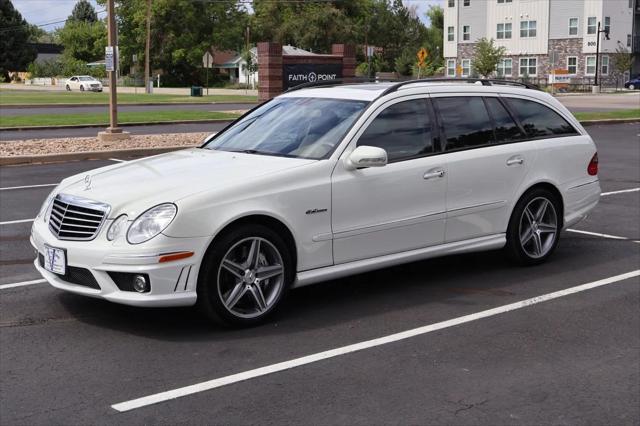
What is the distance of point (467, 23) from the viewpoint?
8256 centimetres

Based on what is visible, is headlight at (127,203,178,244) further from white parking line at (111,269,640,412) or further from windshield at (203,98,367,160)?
windshield at (203,98,367,160)

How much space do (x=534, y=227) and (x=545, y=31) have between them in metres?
72.8

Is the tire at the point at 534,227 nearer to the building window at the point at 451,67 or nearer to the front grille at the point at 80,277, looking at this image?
the front grille at the point at 80,277

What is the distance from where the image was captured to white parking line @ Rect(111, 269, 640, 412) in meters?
4.61

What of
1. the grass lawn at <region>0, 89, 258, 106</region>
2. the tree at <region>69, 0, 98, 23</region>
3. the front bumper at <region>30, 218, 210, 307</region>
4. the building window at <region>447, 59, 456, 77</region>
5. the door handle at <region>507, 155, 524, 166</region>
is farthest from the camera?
the tree at <region>69, 0, 98, 23</region>

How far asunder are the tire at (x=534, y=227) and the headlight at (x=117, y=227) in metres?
3.50

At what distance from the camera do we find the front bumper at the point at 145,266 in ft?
17.7

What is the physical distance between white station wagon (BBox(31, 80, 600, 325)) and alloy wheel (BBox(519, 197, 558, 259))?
0.01 meters

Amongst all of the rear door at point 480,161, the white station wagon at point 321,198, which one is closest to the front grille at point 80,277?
the white station wagon at point 321,198

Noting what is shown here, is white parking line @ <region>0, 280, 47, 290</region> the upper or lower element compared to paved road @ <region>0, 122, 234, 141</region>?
lower

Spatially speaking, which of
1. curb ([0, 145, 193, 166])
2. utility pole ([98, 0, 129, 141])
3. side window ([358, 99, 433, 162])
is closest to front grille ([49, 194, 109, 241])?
side window ([358, 99, 433, 162])

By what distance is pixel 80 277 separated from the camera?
18.5ft

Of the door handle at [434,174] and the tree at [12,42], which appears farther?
the tree at [12,42]

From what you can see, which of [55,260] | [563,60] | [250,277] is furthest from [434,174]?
[563,60]
